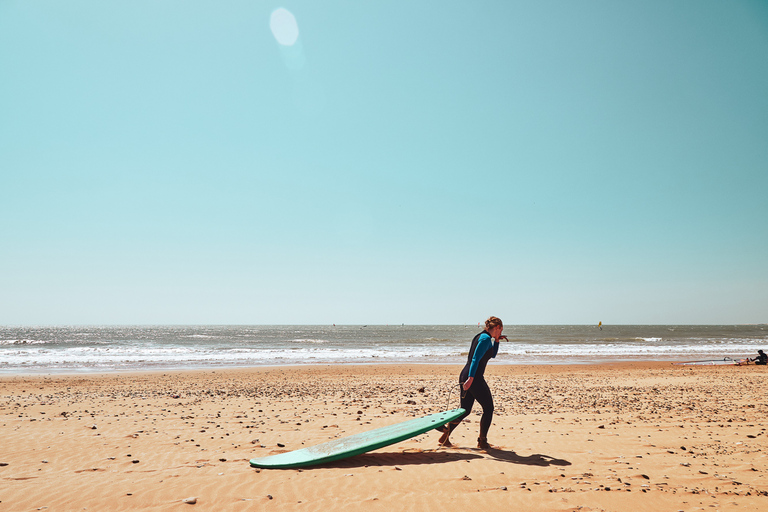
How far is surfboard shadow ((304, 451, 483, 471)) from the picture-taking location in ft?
19.7

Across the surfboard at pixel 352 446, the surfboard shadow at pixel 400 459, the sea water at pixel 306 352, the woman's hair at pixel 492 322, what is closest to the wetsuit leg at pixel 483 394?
the surfboard at pixel 352 446

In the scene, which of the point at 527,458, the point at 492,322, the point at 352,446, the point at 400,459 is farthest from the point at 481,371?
the point at 352,446

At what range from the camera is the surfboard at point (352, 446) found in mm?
5832

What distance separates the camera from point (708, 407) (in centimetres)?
1016

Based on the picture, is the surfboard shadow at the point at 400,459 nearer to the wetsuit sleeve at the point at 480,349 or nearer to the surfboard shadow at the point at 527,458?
the surfboard shadow at the point at 527,458

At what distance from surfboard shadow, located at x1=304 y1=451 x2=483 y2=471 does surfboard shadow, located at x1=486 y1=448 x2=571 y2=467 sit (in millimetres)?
313

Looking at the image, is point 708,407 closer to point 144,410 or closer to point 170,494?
point 170,494

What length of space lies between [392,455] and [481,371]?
74.5 inches

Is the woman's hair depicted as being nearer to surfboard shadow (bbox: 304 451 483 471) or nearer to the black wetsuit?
the black wetsuit

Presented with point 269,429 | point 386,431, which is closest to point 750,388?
point 386,431

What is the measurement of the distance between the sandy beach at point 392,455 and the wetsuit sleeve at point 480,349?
130cm

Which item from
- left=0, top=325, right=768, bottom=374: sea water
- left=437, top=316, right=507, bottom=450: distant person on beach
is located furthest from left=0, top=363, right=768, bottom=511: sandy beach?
left=0, top=325, right=768, bottom=374: sea water

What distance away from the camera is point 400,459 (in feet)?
20.6

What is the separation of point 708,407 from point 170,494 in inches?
458
